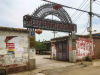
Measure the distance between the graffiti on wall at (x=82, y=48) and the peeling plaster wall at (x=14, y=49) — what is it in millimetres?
6906

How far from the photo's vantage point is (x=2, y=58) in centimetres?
762

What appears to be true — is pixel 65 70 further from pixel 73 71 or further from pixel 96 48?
pixel 96 48

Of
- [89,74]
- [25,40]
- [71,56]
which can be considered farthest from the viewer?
[71,56]

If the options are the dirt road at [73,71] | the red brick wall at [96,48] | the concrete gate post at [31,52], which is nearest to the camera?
the dirt road at [73,71]

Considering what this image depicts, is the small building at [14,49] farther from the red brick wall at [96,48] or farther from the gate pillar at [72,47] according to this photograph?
the red brick wall at [96,48]

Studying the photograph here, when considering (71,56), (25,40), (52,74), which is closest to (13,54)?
(25,40)

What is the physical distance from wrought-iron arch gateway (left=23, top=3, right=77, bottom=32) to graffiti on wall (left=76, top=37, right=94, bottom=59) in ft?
6.14

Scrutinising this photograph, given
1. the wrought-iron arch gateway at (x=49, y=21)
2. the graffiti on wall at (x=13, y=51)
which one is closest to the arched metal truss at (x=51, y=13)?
the wrought-iron arch gateway at (x=49, y=21)

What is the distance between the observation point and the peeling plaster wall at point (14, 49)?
7715 millimetres

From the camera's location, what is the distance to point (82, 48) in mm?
13258

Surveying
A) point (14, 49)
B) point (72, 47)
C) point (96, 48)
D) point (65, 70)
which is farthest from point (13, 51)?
point (96, 48)

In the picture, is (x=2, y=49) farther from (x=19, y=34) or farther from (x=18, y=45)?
(x=19, y=34)

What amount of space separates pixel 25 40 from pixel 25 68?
241cm

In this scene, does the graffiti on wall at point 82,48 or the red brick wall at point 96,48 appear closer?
the graffiti on wall at point 82,48
